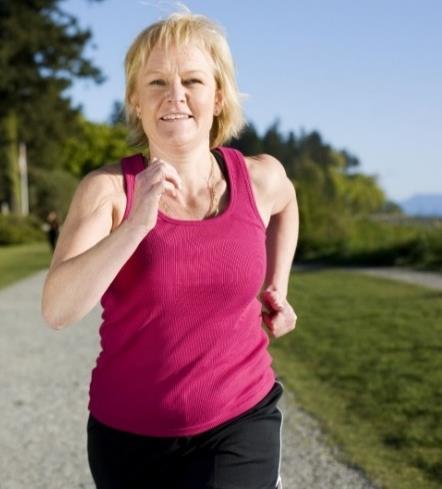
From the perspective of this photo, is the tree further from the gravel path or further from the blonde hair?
the blonde hair

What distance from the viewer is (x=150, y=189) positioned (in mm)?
2324

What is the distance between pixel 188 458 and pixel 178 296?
Result: 1.38ft

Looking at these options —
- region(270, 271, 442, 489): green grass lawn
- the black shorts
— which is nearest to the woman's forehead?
the black shorts

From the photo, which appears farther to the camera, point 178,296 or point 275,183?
point 275,183

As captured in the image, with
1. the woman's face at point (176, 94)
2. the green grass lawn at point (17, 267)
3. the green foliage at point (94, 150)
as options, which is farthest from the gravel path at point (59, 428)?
the green foliage at point (94, 150)

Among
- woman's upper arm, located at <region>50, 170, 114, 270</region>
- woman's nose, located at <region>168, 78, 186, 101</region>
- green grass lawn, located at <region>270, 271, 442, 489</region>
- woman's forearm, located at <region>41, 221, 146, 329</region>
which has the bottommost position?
green grass lawn, located at <region>270, 271, 442, 489</region>

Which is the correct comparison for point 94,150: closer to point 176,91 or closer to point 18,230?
point 18,230

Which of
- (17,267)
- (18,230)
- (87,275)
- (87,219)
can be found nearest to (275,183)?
(87,219)

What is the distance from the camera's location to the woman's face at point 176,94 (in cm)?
249

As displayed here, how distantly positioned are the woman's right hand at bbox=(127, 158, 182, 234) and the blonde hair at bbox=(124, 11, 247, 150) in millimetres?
276

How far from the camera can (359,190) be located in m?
122

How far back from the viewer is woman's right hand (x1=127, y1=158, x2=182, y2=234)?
7.48 feet

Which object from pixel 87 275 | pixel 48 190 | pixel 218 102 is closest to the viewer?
pixel 87 275

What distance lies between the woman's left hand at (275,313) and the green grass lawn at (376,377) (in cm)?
280
